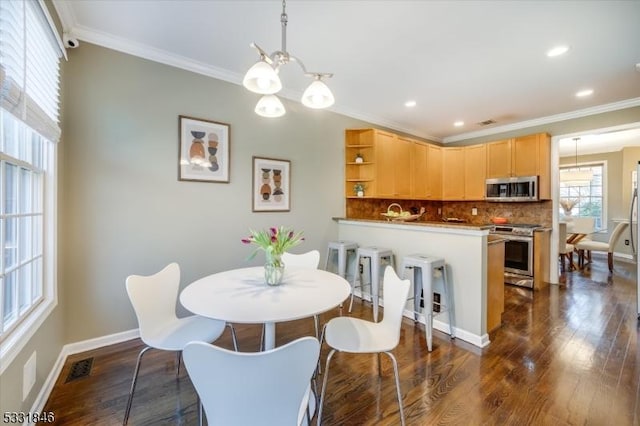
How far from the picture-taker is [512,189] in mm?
4539

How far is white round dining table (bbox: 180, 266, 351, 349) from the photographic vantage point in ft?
4.19

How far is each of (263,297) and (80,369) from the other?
1735 millimetres

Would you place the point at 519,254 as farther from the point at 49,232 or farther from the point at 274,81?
the point at 49,232

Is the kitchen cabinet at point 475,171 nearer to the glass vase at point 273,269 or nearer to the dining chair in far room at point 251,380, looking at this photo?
the glass vase at point 273,269

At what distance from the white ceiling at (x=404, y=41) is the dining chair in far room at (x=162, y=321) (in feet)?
6.61

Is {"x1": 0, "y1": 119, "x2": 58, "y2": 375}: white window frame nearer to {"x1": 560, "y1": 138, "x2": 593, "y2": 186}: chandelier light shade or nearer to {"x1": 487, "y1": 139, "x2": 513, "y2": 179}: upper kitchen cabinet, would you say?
{"x1": 487, "y1": 139, "x2": 513, "y2": 179}: upper kitchen cabinet

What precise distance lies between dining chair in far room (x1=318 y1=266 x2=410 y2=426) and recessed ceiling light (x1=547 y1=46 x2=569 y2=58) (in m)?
2.58

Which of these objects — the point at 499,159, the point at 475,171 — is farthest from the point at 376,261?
the point at 499,159

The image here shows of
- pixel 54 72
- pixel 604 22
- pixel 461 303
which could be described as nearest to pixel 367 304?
pixel 461 303

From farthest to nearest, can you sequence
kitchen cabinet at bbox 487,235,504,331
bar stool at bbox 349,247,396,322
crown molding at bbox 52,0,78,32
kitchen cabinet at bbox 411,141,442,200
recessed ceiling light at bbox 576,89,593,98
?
1. kitchen cabinet at bbox 411,141,442,200
2. recessed ceiling light at bbox 576,89,593,98
3. bar stool at bbox 349,247,396,322
4. kitchen cabinet at bbox 487,235,504,331
5. crown molding at bbox 52,0,78,32

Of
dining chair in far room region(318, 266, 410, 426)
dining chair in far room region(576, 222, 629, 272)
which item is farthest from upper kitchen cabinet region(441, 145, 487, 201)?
dining chair in far room region(318, 266, 410, 426)

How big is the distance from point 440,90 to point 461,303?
2.57 metres

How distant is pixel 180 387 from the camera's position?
1.87 meters

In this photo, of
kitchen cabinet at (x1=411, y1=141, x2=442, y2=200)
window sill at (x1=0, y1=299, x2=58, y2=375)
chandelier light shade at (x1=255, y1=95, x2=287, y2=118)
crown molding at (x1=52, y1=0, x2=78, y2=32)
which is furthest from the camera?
kitchen cabinet at (x1=411, y1=141, x2=442, y2=200)
